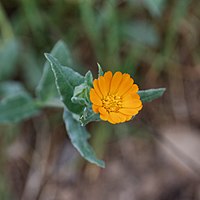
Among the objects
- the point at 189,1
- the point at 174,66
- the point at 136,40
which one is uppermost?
the point at 189,1

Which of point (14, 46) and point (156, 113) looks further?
point (156, 113)

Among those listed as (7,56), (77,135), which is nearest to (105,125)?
(7,56)

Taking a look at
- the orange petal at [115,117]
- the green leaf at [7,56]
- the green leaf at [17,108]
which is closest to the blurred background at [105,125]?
the green leaf at [7,56]

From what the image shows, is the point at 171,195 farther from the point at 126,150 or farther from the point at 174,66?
the point at 174,66

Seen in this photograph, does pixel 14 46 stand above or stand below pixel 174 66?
above

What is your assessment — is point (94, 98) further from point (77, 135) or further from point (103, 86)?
point (77, 135)

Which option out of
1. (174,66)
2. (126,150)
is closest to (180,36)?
(174,66)

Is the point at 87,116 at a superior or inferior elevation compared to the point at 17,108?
superior

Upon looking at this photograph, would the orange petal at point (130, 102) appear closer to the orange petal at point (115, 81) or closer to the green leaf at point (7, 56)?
the orange petal at point (115, 81)
